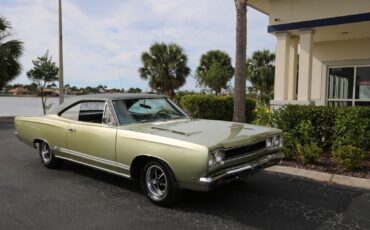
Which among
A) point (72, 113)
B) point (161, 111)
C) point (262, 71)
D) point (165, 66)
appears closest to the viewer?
point (161, 111)


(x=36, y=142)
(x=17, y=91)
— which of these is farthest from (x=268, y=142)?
(x=17, y=91)

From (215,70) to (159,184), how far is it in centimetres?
2596

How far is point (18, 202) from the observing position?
4734mm

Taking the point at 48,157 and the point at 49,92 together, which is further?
the point at 49,92

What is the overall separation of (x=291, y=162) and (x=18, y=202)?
472 cm

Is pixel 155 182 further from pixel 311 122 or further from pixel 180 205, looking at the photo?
pixel 311 122

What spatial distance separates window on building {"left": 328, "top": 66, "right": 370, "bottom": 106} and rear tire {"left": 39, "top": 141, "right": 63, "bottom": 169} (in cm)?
975

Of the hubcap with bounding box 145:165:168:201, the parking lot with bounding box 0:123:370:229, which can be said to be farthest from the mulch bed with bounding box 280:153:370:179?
the hubcap with bounding box 145:165:168:201

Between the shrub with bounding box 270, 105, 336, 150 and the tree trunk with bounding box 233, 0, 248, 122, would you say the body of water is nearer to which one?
the tree trunk with bounding box 233, 0, 248, 122

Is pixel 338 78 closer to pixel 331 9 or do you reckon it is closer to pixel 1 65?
pixel 331 9

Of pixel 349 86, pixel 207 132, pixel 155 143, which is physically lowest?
pixel 155 143

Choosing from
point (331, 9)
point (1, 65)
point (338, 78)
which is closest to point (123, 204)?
point (331, 9)

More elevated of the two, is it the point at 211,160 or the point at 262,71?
A: the point at 262,71

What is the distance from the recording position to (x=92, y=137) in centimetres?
532
